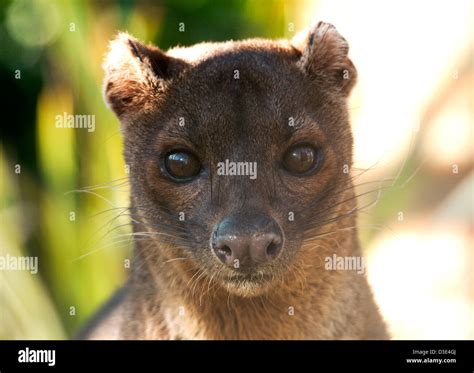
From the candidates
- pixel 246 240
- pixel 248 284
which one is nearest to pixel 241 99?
pixel 246 240

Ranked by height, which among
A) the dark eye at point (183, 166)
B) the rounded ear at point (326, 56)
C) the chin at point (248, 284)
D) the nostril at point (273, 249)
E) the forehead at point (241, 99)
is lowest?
the chin at point (248, 284)

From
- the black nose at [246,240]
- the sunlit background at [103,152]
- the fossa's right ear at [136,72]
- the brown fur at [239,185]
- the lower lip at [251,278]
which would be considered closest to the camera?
the black nose at [246,240]

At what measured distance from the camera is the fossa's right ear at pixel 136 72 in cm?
455

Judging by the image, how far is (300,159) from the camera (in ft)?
14.2

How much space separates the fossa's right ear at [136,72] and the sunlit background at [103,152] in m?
1.21

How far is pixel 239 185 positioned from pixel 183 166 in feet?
1.23

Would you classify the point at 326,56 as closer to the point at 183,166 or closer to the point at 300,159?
the point at 300,159

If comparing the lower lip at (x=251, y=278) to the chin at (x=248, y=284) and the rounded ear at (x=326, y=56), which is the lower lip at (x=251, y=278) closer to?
the chin at (x=248, y=284)

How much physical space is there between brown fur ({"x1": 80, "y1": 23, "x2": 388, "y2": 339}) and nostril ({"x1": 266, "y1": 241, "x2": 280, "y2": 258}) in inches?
5.8

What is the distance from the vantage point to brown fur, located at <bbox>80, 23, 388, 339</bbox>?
4.23m

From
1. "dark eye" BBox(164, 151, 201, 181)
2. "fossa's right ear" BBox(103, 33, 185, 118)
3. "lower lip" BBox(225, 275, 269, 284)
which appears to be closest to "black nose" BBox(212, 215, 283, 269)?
"lower lip" BBox(225, 275, 269, 284)

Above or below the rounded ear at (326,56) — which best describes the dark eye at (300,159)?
below

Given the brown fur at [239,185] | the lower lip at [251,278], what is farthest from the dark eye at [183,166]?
the lower lip at [251,278]
